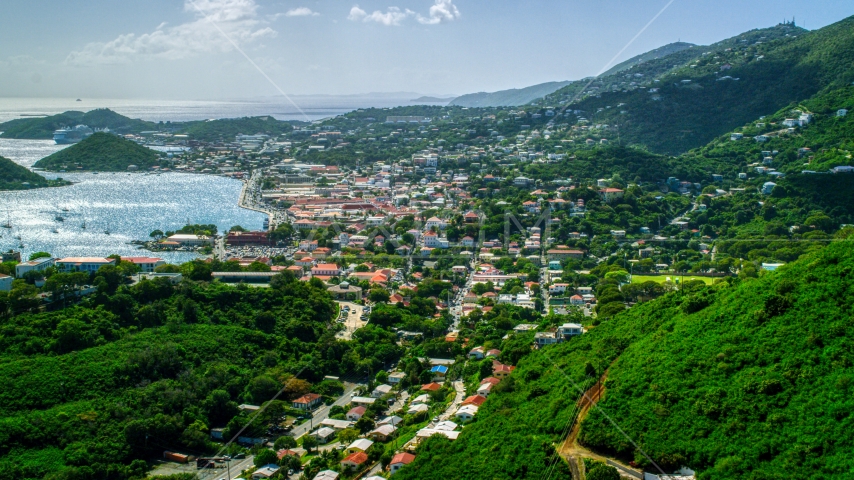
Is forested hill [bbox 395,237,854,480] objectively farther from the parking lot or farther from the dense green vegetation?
the parking lot

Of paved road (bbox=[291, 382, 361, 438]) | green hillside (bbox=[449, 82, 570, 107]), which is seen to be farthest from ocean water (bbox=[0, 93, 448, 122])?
paved road (bbox=[291, 382, 361, 438])

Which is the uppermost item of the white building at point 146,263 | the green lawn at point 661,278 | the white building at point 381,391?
the white building at point 146,263

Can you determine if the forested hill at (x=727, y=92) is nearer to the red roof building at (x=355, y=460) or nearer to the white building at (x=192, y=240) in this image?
the white building at (x=192, y=240)

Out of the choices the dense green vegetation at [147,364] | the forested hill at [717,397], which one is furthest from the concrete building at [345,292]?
the forested hill at [717,397]

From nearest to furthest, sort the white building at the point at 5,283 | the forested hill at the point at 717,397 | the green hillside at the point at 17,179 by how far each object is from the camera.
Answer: the forested hill at the point at 717,397 < the white building at the point at 5,283 < the green hillside at the point at 17,179

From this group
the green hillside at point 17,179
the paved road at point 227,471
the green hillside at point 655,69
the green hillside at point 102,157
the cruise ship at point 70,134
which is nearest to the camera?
the paved road at point 227,471

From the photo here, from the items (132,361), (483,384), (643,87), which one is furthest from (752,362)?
(643,87)

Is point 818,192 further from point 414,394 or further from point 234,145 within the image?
point 234,145
